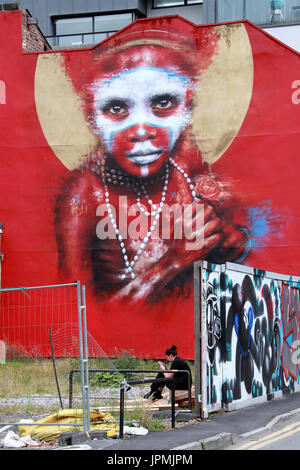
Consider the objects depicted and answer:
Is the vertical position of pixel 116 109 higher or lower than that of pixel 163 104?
lower

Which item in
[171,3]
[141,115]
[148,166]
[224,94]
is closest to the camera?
[224,94]

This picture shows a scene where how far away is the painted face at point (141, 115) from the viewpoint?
2247 cm

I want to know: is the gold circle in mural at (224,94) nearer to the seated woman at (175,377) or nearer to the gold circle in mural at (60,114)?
the gold circle in mural at (60,114)

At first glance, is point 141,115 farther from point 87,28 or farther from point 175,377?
point 87,28

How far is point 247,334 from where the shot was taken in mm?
14789

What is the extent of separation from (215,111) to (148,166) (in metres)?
2.48

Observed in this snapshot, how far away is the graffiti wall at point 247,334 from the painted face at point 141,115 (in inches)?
251

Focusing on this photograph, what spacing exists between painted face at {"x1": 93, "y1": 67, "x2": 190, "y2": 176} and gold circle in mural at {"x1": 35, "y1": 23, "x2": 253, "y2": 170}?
1.58 ft

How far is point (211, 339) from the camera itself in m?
12.9

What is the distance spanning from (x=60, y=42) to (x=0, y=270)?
1612 centimetres

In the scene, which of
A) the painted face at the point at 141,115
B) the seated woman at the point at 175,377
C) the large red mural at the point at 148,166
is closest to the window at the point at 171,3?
the large red mural at the point at 148,166

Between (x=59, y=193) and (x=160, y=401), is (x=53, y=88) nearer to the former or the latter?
(x=59, y=193)

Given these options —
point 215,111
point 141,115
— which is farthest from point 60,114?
point 215,111

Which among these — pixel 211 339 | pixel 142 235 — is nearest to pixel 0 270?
pixel 142 235
